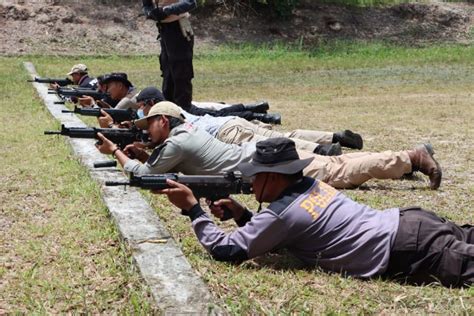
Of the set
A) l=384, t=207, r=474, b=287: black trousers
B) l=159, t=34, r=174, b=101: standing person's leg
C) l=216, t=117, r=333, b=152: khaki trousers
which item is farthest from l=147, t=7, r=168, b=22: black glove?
l=384, t=207, r=474, b=287: black trousers

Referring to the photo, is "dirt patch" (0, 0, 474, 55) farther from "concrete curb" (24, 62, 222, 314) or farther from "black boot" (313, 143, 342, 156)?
"concrete curb" (24, 62, 222, 314)

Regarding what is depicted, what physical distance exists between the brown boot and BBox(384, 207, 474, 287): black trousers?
81.8 inches

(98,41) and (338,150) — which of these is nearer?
(338,150)

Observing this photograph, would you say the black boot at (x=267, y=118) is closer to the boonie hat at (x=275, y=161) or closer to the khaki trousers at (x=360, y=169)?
the khaki trousers at (x=360, y=169)

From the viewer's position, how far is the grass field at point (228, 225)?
10.7 feet

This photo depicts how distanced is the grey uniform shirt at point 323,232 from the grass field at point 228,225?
0.10 meters

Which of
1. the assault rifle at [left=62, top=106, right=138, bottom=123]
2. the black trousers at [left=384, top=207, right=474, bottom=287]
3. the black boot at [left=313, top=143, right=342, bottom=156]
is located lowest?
the assault rifle at [left=62, top=106, right=138, bottom=123]

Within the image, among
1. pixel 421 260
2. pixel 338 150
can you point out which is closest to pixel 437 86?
pixel 338 150

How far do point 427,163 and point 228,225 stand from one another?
1.94 metres

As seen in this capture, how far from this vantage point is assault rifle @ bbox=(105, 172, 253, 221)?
12.8ft

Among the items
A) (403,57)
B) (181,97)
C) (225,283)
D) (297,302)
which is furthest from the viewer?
(403,57)

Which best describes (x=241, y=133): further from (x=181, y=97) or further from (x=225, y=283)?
(x=225, y=283)

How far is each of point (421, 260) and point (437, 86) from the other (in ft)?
37.3

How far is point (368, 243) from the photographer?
350cm
